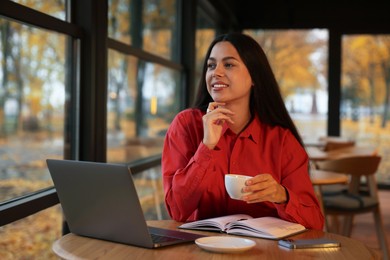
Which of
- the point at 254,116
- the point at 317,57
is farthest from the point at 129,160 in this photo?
the point at 317,57

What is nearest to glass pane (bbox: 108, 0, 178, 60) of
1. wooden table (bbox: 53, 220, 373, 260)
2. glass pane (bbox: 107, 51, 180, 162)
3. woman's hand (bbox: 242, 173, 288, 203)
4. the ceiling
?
glass pane (bbox: 107, 51, 180, 162)

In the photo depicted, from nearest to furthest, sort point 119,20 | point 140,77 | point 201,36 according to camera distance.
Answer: point 119,20 → point 140,77 → point 201,36

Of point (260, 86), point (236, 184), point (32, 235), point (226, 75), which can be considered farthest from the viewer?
point (32, 235)

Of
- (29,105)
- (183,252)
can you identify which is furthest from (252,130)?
(29,105)

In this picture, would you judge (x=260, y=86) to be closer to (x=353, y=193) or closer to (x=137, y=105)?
(x=137, y=105)

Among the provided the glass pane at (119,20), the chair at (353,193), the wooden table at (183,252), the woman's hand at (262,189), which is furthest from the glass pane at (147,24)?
the wooden table at (183,252)

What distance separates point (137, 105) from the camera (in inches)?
144

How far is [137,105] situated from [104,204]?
7.66ft

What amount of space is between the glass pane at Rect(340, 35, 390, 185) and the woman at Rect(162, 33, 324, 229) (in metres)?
6.26

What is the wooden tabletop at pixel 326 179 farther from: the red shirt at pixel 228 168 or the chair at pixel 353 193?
the red shirt at pixel 228 168

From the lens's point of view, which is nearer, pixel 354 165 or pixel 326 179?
pixel 326 179

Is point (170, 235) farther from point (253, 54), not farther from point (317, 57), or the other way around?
point (317, 57)

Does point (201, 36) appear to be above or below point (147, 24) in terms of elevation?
above

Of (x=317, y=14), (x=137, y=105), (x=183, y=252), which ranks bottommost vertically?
(x=183, y=252)
